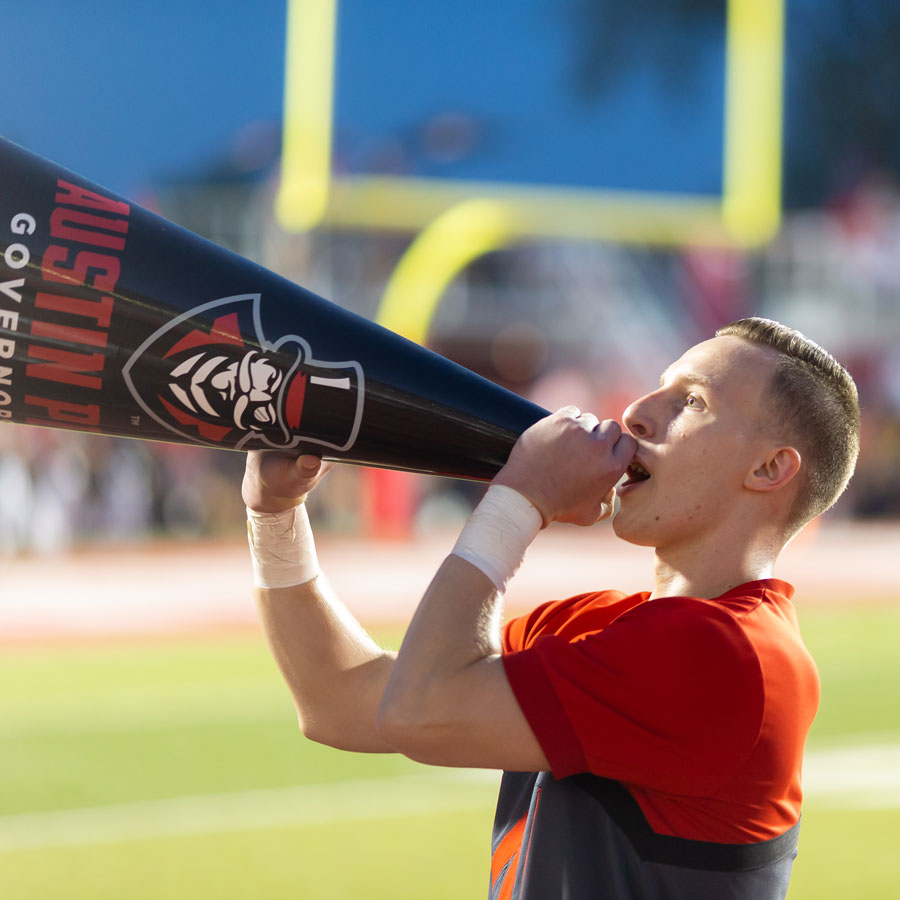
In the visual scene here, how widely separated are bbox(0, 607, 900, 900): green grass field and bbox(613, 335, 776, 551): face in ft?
→ 9.61

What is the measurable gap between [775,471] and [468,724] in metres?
0.62

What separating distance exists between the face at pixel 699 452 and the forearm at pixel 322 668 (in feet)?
1.82

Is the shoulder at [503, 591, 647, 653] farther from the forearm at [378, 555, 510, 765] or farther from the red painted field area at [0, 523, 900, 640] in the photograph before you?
the red painted field area at [0, 523, 900, 640]

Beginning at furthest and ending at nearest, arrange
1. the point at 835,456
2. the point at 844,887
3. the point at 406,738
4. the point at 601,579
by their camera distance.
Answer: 1. the point at 601,579
2. the point at 844,887
3. the point at 835,456
4. the point at 406,738

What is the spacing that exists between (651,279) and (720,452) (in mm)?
24785

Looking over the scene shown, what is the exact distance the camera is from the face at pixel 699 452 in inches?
81.3

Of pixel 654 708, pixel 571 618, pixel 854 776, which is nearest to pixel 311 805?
pixel 854 776

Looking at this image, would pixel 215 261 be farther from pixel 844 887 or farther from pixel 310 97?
pixel 310 97

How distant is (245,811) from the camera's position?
571cm

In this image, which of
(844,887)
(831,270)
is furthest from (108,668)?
(831,270)

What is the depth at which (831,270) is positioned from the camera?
28.3 metres

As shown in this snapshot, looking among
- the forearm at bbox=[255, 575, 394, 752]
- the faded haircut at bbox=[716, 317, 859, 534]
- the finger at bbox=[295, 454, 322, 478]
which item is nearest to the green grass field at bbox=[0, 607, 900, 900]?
the forearm at bbox=[255, 575, 394, 752]

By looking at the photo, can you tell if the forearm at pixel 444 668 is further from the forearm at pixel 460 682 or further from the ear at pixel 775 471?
the ear at pixel 775 471

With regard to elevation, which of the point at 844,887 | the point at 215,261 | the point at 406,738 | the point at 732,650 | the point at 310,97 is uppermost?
the point at 310,97
